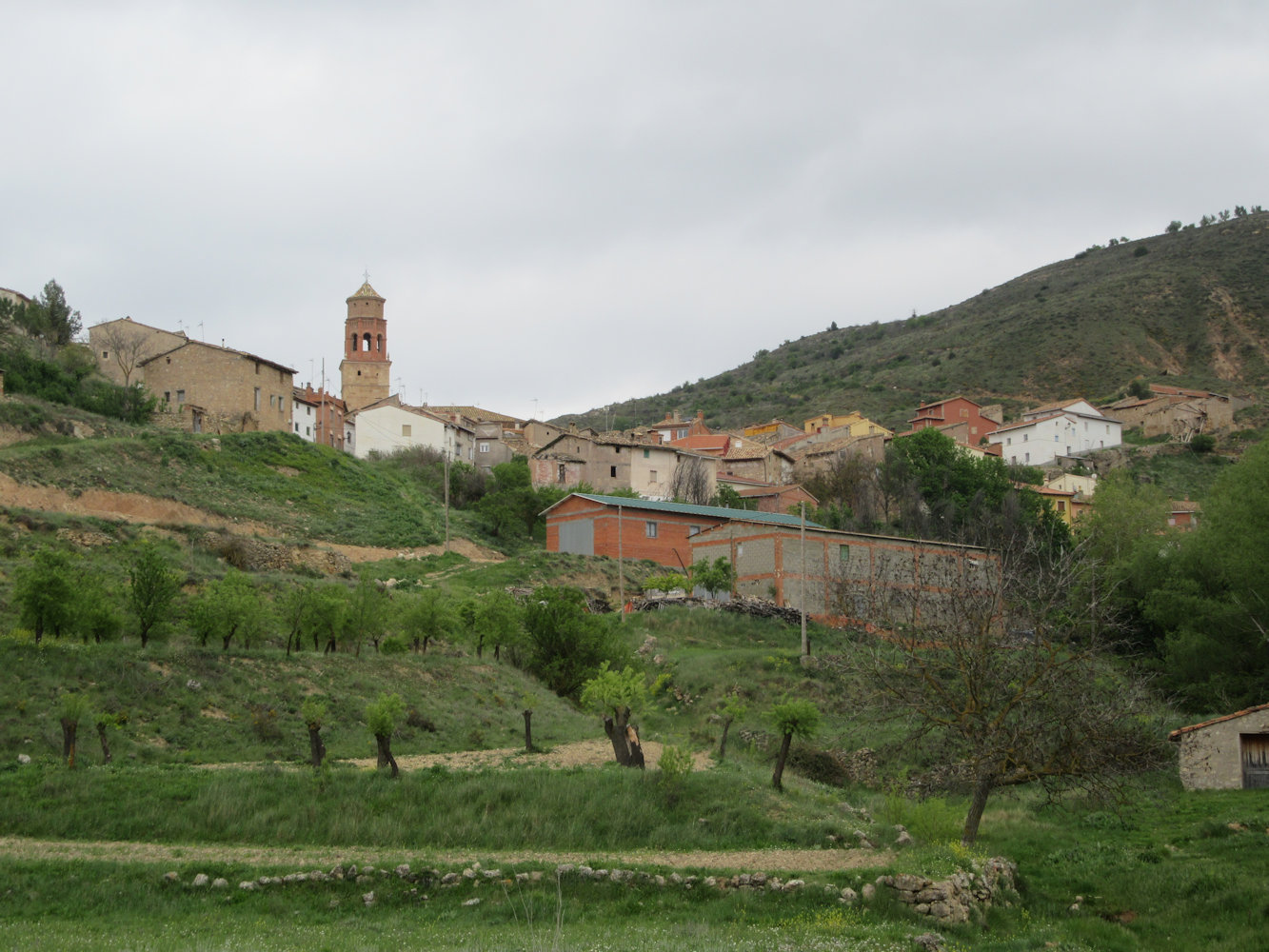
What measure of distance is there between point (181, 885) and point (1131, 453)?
8128cm

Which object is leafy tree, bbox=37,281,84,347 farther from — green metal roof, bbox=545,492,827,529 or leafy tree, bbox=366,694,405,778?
leafy tree, bbox=366,694,405,778

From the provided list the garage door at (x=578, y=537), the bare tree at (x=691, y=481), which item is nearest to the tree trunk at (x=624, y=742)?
the garage door at (x=578, y=537)

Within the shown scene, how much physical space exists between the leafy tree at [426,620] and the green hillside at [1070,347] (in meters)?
72.2

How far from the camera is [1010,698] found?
18703 millimetres

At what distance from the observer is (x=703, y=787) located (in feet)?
65.5

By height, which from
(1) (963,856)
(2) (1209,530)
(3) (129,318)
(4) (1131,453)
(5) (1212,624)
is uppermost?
(3) (129,318)

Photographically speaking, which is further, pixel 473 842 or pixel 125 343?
pixel 125 343

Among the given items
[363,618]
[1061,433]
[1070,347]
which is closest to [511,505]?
[363,618]

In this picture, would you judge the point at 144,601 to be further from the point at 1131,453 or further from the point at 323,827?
the point at 1131,453

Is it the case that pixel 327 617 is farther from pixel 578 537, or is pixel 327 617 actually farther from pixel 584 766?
pixel 578 537

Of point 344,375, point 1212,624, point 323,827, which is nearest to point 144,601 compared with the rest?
point 323,827

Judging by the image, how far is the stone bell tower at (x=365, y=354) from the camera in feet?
313

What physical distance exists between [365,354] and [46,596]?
74.1 metres

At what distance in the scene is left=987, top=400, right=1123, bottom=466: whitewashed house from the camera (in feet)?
287
